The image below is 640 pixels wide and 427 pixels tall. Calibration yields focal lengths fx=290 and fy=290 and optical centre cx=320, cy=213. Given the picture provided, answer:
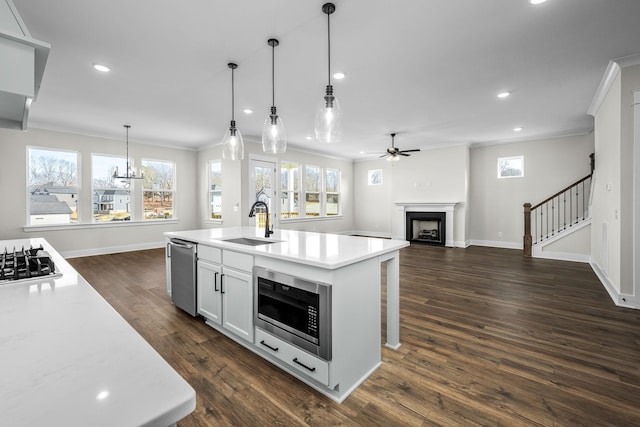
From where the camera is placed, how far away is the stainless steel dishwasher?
9.52 feet

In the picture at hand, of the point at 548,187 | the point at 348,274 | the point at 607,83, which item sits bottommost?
the point at 348,274

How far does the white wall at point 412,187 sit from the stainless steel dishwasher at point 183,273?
650 cm

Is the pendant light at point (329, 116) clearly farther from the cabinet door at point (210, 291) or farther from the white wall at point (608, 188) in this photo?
the white wall at point (608, 188)

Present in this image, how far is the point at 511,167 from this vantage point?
7184 millimetres

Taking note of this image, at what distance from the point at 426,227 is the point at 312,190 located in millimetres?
3490

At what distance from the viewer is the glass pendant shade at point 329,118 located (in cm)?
219

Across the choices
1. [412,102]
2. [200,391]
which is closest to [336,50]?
[412,102]

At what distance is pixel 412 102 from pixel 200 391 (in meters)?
4.51

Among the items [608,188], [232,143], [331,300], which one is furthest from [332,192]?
[331,300]

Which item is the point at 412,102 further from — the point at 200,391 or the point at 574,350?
the point at 200,391

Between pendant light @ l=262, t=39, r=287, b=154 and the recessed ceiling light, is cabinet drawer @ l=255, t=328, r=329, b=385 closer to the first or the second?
pendant light @ l=262, t=39, r=287, b=154

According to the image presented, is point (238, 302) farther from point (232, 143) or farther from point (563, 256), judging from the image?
point (563, 256)

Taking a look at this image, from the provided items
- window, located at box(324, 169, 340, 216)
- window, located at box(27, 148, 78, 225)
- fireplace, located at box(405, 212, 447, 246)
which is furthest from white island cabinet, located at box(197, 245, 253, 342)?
window, located at box(324, 169, 340, 216)

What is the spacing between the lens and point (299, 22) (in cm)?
250
